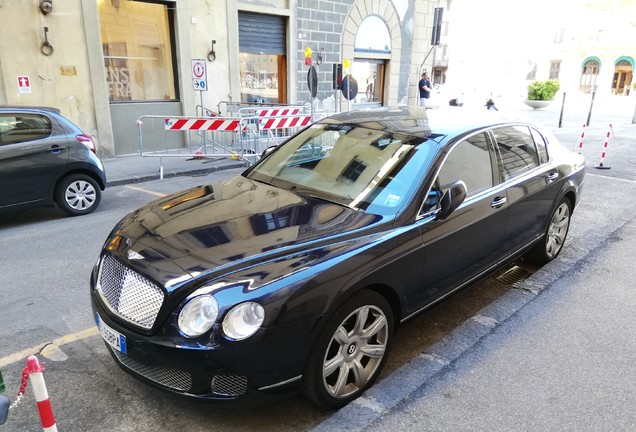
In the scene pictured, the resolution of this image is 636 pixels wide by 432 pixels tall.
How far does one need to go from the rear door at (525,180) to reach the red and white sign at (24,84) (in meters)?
9.68

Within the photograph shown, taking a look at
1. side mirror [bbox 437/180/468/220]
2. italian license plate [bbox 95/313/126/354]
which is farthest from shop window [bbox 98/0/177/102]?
side mirror [bbox 437/180/468/220]

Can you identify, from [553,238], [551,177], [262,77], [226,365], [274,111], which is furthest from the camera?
[262,77]

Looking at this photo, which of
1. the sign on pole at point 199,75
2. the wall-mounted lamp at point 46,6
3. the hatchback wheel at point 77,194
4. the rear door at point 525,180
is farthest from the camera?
the sign on pole at point 199,75

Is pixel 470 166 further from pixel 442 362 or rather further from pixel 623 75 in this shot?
pixel 623 75

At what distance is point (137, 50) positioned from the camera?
1207 cm

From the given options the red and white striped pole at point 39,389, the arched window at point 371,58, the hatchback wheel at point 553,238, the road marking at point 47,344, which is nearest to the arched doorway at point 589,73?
the arched window at point 371,58

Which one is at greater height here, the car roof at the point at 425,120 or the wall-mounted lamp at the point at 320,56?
the wall-mounted lamp at the point at 320,56

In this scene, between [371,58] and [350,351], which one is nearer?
[350,351]

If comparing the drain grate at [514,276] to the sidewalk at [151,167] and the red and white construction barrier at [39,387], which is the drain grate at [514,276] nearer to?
the red and white construction barrier at [39,387]

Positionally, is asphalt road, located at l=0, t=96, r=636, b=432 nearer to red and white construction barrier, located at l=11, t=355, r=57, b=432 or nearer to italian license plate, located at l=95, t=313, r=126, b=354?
italian license plate, located at l=95, t=313, r=126, b=354

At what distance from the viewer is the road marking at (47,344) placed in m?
3.32

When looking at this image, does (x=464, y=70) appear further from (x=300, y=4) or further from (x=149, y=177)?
(x=149, y=177)

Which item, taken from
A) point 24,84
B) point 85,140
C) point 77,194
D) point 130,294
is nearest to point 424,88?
point 24,84

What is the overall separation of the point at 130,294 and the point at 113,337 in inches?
10.7
